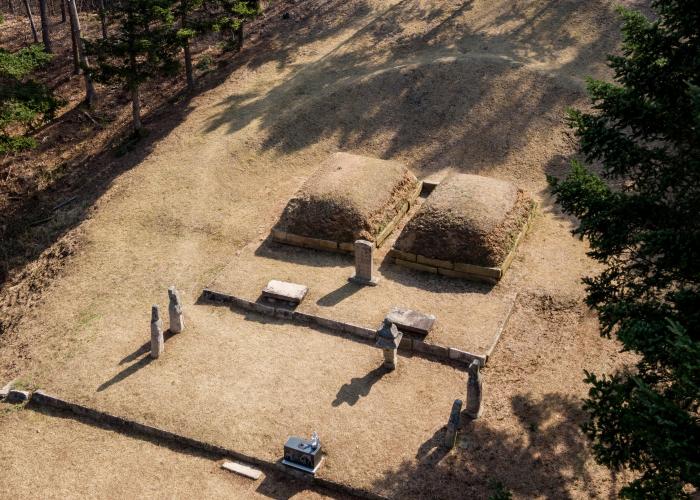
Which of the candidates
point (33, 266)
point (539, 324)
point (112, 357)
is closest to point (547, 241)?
point (539, 324)

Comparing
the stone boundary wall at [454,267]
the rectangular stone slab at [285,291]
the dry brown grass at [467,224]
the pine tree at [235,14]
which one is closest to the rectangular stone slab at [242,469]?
the rectangular stone slab at [285,291]

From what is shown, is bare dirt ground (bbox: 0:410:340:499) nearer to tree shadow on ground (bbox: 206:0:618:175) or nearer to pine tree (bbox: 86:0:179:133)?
tree shadow on ground (bbox: 206:0:618:175)

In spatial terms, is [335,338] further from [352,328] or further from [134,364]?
[134,364]

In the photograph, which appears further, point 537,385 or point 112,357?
point 112,357

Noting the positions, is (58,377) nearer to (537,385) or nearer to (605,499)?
(537,385)

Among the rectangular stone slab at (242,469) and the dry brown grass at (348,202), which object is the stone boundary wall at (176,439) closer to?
the rectangular stone slab at (242,469)
